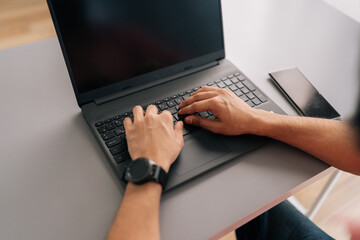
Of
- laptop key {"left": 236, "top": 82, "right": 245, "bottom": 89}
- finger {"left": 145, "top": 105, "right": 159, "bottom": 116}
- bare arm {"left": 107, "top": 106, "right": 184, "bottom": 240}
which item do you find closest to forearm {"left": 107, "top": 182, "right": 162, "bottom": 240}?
bare arm {"left": 107, "top": 106, "right": 184, "bottom": 240}

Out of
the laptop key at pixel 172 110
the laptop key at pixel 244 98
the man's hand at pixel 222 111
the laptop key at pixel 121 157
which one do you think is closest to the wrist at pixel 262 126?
the man's hand at pixel 222 111

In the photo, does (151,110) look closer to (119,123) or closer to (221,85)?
(119,123)

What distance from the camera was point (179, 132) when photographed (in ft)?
2.51

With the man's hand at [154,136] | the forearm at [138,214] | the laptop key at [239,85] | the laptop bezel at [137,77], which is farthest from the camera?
the laptop key at [239,85]

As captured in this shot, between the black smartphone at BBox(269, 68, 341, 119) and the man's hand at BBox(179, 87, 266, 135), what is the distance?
0.47ft

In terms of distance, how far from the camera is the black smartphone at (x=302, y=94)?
2.76 feet

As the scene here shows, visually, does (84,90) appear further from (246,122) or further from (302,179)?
(302,179)

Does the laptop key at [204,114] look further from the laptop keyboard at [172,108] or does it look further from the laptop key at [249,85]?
the laptop key at [249,85]

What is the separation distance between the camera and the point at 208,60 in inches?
37.9

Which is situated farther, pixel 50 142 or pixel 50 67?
pixel 50 67

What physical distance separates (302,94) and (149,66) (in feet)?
1.50

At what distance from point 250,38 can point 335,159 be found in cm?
56

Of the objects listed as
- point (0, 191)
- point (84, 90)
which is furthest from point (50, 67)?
point (0, 191)

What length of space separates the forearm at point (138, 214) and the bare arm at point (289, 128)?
23cm
